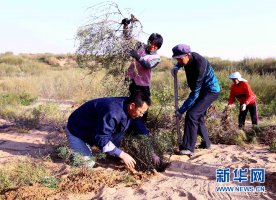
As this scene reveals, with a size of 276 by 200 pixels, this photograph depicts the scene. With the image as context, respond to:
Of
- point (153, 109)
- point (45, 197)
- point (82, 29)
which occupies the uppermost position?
point (82, 29)

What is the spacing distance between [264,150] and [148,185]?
243 cm

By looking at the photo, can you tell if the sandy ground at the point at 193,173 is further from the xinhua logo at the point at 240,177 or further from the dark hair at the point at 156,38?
the dark hair at the point at 156,38

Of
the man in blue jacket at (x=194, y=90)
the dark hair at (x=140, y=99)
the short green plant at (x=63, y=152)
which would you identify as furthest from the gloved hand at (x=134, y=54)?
the short green plant at (x=63, y=152)

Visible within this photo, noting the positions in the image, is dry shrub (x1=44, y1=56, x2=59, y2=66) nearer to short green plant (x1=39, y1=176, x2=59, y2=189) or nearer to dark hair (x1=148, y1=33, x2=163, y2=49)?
dark hair (x1=148, y1=33, x2=163, y2=49)

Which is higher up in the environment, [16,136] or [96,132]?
[96,132]

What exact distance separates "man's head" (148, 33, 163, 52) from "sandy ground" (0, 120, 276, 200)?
1.65 metres

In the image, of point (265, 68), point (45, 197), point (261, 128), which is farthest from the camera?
point (265, 68)

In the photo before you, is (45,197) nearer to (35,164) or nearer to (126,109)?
(35,164)

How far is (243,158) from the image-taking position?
5707mm

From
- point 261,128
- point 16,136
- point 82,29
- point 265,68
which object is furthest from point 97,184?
point 265,68

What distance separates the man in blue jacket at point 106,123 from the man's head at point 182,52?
3.58 ft

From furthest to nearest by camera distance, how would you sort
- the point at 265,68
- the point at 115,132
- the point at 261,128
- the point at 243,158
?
the point at 265,68 → the point at 261,128 → the point at 243,158 → the point at 115,132

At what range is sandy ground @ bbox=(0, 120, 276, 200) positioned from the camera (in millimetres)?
4461

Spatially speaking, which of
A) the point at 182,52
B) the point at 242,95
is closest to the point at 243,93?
the point at 242,95
